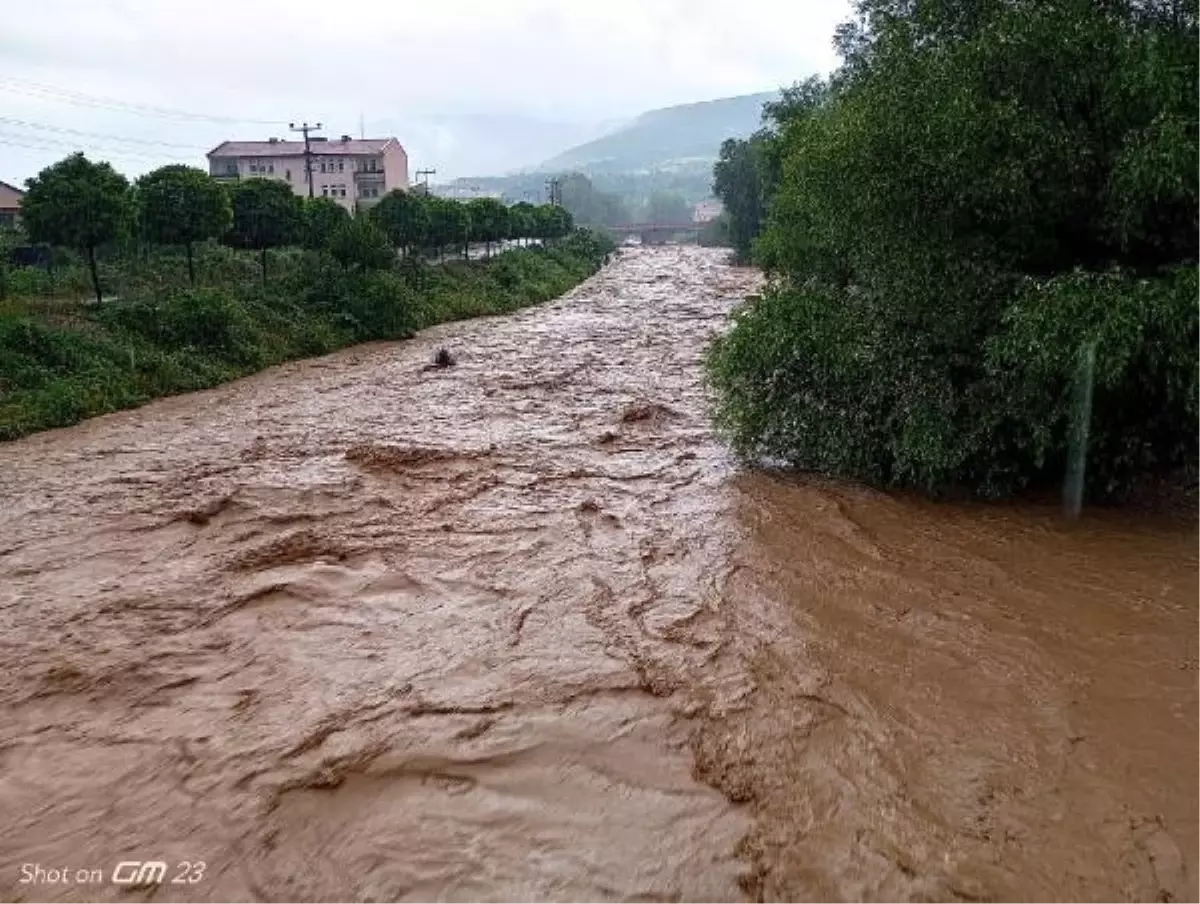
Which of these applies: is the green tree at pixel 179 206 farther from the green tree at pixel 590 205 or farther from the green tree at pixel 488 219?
the green tree at pixel 590 205

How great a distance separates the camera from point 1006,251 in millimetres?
10008

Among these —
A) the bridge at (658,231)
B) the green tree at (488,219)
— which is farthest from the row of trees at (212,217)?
the bridge at (658,231)

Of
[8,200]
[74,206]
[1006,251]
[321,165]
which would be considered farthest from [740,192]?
[1006,251]

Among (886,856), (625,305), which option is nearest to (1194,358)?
(886,856)

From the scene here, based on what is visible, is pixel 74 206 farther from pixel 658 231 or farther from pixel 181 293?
pixel 658 231

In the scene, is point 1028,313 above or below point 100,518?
above

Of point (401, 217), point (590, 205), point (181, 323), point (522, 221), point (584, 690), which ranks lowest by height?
point (584, 690)

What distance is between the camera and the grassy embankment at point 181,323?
16375 mm

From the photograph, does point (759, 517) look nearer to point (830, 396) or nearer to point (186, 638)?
point (830, 396)

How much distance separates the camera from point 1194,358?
830cm

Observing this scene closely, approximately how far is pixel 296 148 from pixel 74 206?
181ft

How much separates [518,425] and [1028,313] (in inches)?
332

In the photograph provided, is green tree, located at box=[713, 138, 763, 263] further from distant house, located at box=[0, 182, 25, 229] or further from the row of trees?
distant house, located at box=[0, 182, 25, 229]

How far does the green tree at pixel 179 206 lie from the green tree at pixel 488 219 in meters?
18.5
